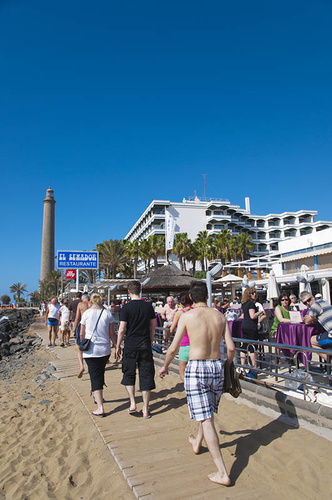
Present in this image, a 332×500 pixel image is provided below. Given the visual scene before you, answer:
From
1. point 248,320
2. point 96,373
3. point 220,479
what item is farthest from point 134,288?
point 248,320

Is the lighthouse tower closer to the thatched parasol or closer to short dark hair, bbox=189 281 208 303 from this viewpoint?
the thatched parasol

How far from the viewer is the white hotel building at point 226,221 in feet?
234

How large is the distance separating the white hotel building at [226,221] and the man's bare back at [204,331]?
213 ft

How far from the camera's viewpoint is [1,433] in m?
4.96

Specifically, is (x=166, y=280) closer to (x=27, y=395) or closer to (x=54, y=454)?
(x=27, y=395)

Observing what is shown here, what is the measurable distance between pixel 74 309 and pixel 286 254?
32368mm

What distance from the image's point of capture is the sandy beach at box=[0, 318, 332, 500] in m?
3.06

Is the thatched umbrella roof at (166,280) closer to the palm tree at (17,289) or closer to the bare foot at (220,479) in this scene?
the bare foot at (220,479)

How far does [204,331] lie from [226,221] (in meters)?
72.5

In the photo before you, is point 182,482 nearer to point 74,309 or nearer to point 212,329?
point 212,329

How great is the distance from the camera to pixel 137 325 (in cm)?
485

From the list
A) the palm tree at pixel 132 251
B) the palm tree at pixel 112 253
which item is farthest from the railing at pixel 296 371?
the palm tree at pixel 132 251

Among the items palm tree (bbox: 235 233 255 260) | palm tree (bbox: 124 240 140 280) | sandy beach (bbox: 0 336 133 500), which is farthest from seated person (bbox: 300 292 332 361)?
palm tree (bbox: 235 233 255 260)

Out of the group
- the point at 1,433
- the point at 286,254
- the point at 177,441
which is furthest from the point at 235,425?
the point at 286,254
